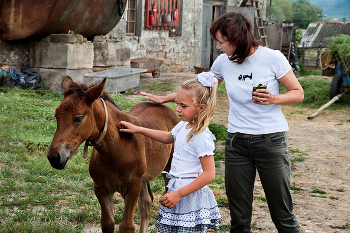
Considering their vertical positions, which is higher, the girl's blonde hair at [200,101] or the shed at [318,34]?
the shed at [318,34]

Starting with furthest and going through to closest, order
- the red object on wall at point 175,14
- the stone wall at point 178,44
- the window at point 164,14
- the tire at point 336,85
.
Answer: the red object on wall at point 175,14 < the stone wall at point 178,44 < the window at point 164,14 < the tire at point 336,85

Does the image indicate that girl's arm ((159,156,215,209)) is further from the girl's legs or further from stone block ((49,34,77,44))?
stone block ((49,34,77,44))

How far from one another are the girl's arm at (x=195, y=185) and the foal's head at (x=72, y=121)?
A: 67 cm

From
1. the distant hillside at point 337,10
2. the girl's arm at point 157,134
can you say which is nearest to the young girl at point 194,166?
the girl's arm at point 157,134

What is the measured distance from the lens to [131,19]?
1450 cm

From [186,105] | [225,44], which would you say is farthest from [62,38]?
[186,105]

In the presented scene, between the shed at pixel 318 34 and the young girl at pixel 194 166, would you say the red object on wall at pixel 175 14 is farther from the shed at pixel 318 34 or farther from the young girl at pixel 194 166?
the young girl at pixel 194 166

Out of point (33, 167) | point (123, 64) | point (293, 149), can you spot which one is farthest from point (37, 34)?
point (293, 149)

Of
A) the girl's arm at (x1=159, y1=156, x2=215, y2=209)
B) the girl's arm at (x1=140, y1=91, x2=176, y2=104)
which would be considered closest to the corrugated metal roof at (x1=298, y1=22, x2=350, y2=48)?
the girl's arm at (x1=140, y1=91, x2=176, y2=104)

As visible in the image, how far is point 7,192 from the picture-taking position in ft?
13.7

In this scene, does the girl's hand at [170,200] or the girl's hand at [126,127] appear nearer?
the girl's hand at [170,200]

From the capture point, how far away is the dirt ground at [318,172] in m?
4.19

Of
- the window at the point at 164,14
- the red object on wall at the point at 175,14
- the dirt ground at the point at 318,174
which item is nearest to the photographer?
the dirt ground at the point at 318,174

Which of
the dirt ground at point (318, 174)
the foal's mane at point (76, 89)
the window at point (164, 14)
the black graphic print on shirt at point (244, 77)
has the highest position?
the window at point (164, 14)
